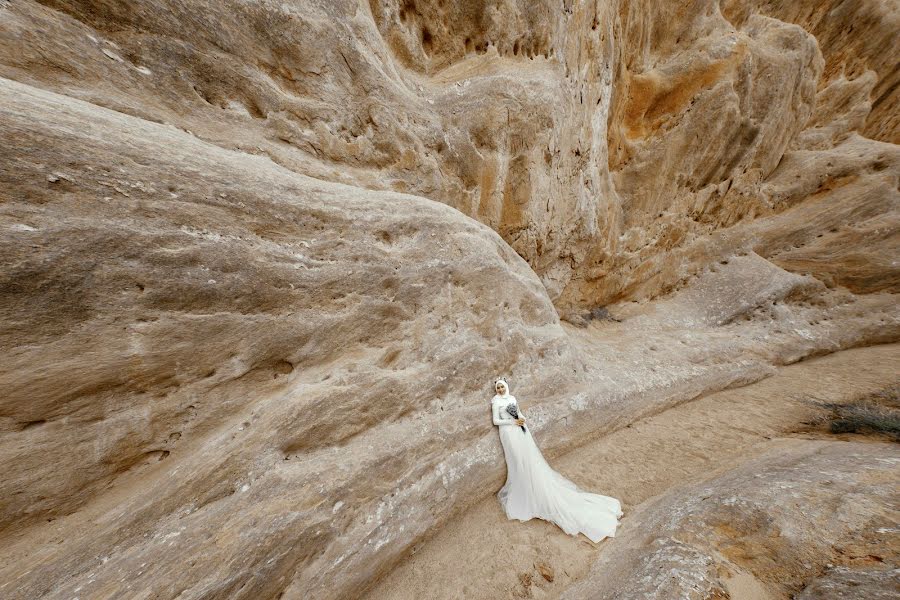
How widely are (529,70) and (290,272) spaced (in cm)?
590

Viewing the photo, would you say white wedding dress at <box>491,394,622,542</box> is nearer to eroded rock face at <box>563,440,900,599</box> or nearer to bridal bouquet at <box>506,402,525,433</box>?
bridal bouquet at <box>506,402,525,433</box>

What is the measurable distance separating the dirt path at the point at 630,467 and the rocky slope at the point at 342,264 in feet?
1.12

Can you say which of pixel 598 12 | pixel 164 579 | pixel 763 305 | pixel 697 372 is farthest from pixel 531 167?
pixel 164 579

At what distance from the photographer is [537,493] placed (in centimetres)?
380

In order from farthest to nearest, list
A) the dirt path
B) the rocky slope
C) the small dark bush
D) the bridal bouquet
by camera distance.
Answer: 1. the small dark bush
2. the bridal bouquet
3. the dirt path
4. the rocky slope

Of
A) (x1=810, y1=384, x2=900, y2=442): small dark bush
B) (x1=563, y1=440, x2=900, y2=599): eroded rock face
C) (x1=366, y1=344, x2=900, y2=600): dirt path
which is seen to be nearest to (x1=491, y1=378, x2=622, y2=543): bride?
(x1=366, y1=344, x2=900, y2=600): dirt path

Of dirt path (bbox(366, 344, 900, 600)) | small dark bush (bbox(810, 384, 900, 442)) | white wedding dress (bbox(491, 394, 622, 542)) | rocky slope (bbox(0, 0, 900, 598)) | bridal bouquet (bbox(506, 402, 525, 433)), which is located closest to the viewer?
rocky slope (bbox(0, 0, 900, 598))

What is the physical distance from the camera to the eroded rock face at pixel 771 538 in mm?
2492

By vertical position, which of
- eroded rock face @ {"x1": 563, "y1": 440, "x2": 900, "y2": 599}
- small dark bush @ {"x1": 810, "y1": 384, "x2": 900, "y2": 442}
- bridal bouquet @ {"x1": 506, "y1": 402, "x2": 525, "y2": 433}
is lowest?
small dark bush @ {"x1": 810, "y1": 384, "x2": 900, "y2": 442}

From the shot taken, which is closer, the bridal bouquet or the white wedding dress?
the white wedding dress

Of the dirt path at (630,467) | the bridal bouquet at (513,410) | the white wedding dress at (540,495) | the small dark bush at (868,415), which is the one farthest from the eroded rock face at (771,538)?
the bridal bouquet at (513,410)

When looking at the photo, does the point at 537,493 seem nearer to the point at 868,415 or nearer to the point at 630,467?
the point at 630,467

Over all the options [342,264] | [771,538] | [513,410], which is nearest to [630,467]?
[771,538]

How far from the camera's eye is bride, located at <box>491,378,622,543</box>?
143 inches
